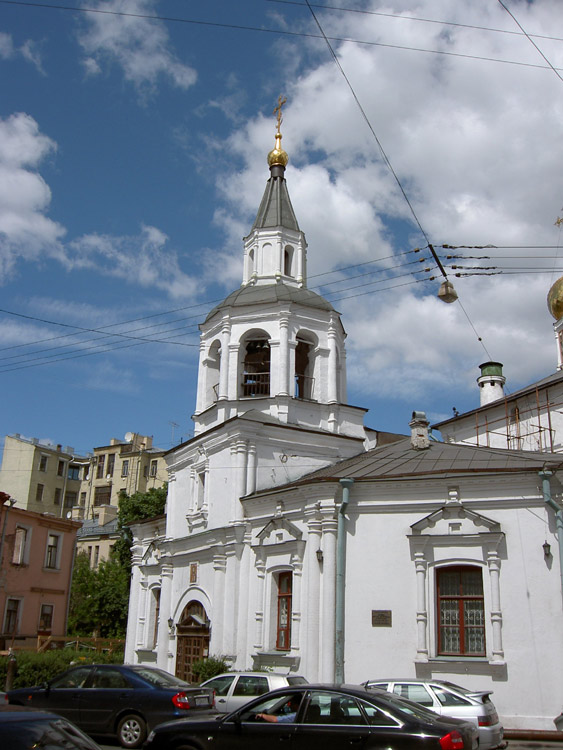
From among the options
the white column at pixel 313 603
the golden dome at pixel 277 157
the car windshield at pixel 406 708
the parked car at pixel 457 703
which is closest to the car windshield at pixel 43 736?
the car windshield at pixel 406 708

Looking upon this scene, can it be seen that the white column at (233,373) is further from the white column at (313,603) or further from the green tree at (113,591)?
the green tree at (113,591)

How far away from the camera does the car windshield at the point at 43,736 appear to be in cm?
584

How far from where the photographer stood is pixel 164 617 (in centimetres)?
2455

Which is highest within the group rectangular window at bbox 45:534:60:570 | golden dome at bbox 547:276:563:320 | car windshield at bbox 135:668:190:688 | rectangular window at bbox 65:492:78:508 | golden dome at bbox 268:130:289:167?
golden dome at bbox 268:130:289:167

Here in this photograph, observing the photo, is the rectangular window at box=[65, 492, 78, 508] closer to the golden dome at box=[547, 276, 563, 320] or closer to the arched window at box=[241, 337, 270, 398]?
the arched window at box=[241, 337, 270, 398]

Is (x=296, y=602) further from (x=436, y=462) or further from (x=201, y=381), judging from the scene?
(x=201, y=381)

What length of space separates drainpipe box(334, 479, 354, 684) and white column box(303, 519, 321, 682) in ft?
1.99

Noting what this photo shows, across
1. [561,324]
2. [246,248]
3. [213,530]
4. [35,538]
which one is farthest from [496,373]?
[35,538]

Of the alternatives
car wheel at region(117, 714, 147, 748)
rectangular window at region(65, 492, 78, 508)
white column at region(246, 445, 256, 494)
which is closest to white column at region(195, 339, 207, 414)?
white column at region(246, 445, 256, 494)

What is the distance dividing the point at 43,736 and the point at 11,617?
2797 cm

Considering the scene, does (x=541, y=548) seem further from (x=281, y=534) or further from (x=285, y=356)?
(x=285, y=356)

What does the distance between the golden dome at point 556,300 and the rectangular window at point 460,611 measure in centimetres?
1824

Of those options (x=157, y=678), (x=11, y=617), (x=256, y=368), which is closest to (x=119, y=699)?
(x=157, y=678)

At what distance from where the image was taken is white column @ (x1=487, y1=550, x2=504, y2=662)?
55.1 ft
